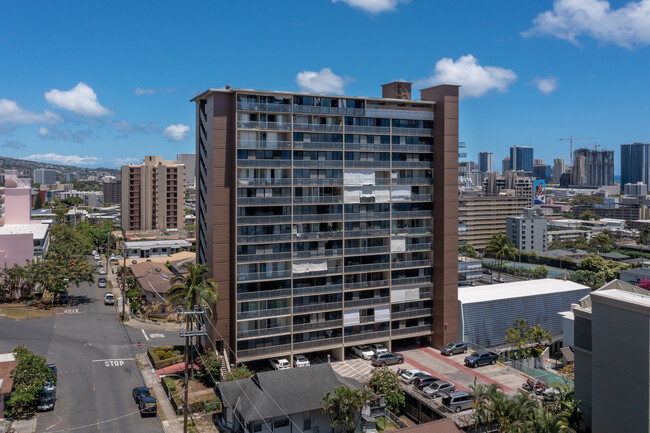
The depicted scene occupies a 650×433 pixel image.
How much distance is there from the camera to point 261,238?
59219 millimetres

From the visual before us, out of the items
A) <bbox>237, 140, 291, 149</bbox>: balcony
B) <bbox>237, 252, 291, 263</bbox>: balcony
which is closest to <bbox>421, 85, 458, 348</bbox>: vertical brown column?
<bbox>237, 140, 291, 149</bbox>: balcony

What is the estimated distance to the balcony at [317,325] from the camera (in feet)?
201

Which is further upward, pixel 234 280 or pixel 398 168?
pixel 398 168

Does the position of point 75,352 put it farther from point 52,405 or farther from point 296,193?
point 296,193

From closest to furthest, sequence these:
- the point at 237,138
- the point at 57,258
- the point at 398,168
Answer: the point at 237,138, the point at 398,168, the point at 57,258

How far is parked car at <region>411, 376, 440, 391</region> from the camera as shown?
55.4 metres

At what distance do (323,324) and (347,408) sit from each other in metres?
19.1

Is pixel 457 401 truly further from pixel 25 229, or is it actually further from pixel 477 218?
pixel 477 218

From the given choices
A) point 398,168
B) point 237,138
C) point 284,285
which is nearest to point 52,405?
point 284,285

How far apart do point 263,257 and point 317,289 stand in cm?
765

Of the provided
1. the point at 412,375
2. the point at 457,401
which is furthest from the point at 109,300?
the point at 457,401

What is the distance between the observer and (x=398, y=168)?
2623 inches

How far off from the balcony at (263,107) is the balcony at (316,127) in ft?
6.81

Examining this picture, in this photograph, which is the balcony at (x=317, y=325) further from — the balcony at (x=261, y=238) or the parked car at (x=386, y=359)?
the balcony at (x=261, y=238)
